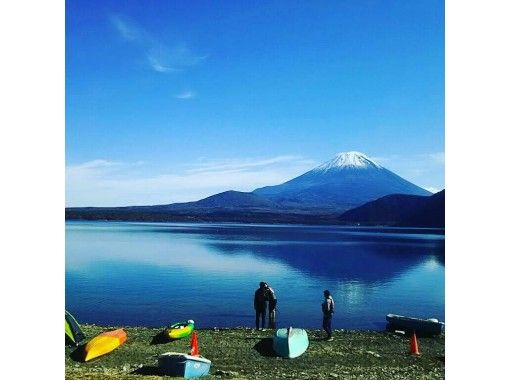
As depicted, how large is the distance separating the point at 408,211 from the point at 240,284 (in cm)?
13358

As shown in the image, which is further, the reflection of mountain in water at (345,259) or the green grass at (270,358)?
the reflection of mountain in water at (345,259)

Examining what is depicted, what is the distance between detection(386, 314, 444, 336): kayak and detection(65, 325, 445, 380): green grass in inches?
13.5

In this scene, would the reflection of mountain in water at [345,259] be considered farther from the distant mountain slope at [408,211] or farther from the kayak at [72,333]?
the distant mountain slope at [408,211]

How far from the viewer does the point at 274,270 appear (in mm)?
A: 53719

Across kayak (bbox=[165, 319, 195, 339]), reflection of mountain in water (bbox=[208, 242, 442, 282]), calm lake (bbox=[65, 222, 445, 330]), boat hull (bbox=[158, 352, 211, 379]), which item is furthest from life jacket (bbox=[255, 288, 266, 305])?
reflection of mountain in water (bbox=[208, 242, 442, 282])

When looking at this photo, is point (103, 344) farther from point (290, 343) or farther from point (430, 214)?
point (430, 214)

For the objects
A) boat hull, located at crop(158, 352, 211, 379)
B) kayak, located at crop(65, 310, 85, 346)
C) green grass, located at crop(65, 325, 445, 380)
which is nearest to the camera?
boat hull, located at crop(158, 352, 211, 379)

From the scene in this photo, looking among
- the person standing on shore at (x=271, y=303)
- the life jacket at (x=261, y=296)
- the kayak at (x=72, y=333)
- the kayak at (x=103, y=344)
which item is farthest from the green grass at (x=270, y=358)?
the life jacket at (x=261, y=296)

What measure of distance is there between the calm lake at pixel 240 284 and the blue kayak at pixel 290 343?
382 inches

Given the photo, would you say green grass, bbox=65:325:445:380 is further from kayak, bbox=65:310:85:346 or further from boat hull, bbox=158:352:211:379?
kayak, bbox=65:310:85:346

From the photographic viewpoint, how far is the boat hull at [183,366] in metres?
14.0

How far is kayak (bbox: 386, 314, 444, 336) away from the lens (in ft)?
63.0
